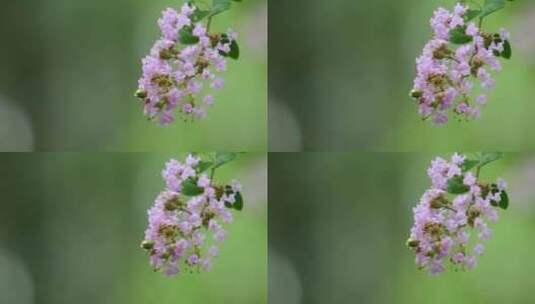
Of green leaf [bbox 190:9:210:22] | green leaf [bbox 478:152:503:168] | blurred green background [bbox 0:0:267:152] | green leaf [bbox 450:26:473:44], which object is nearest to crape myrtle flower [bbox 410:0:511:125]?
green leaf [bbox 450:26:473:44]

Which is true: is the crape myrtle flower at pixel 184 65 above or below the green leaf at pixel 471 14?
below

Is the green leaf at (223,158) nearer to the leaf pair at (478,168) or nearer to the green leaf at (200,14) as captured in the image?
the green leaf at (200,14)

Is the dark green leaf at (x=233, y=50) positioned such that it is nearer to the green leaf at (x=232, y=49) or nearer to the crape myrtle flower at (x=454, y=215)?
the green leaf at (x=232, y=49)

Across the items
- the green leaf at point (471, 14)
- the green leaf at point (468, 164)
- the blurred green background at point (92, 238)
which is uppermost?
the green leaf at point (471, 14)

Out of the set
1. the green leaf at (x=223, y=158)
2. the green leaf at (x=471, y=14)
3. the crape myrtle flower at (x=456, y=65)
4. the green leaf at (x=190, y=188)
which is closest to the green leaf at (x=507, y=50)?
the crape myrtle flower at (x=456, y=65)

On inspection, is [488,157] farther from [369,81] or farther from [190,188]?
[190,188]

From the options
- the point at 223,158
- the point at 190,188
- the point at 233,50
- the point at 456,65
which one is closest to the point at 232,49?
the point at 233,50
